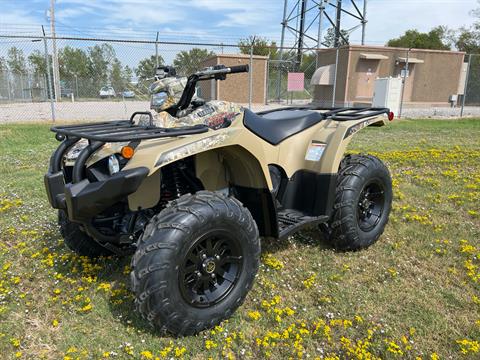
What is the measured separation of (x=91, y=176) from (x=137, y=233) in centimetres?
59

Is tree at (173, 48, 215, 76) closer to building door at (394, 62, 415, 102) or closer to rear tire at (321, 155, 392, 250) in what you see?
rear tire at (321, 155, 392, 250)

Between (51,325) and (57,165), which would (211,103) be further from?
(51,325)

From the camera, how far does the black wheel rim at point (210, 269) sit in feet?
8.54

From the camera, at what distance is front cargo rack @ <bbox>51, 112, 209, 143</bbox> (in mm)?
2375

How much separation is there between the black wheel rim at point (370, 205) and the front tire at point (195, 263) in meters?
1.60

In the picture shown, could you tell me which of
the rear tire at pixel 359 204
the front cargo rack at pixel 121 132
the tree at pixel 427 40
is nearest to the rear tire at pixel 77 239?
the front cargo rack at pixel 121 132

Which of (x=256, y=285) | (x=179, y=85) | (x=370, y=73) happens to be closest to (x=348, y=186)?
(x=256, y=285)

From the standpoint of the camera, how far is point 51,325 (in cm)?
280

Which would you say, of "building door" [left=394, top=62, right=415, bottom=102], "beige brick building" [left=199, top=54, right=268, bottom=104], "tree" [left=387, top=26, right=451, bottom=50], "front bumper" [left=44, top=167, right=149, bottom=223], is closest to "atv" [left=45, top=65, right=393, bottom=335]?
"front bumper" [left=44, top=167, right=149, bottom=223]

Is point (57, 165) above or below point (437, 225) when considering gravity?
above

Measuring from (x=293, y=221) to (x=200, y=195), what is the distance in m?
1.06

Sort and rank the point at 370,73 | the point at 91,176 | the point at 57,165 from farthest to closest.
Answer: the point at 370,73 → the point at 57,165 → the point at 91,176

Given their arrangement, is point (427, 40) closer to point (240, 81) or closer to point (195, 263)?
point (240, 81)

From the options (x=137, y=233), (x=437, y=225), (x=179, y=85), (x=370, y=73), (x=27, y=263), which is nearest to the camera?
(x=137, y=233)
